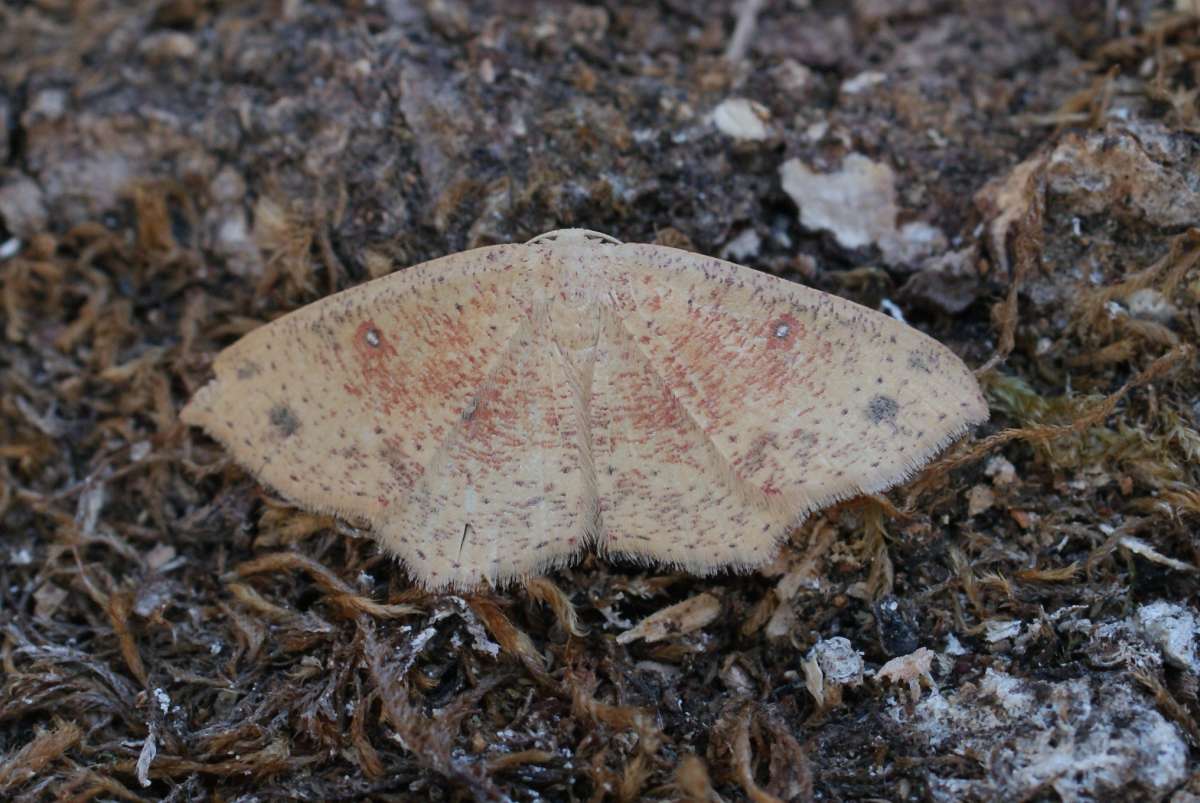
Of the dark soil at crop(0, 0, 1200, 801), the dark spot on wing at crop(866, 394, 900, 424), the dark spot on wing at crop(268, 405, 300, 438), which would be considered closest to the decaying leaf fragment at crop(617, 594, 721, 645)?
the dark soil at crop(0, 0, 1200, 801)

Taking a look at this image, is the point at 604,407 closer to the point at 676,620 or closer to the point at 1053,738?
the point at 676,620

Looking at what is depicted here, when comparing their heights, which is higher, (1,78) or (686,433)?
(1,78)

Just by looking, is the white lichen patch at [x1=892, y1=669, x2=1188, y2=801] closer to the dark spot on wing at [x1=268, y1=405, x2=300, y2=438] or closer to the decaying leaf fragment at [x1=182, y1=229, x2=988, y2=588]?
the decaying leaf fragment at [x1=182, y1=229, x2=988, y2=588]

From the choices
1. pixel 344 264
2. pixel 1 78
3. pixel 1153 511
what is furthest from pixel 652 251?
pixel 1 78

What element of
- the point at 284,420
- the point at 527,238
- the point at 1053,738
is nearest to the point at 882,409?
the point at 1053,738

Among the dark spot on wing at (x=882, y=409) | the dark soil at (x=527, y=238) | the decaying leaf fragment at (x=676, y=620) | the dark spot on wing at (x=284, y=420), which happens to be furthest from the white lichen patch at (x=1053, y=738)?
the dark spot on wing at (x=284, y=420)

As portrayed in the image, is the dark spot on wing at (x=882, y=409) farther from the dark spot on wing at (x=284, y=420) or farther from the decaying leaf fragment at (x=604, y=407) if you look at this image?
the dark spot on wing at (x=284, y=420)

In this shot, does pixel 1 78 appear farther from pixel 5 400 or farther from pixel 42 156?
pixel 5 400

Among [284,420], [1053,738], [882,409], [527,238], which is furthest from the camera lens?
[527,238]
